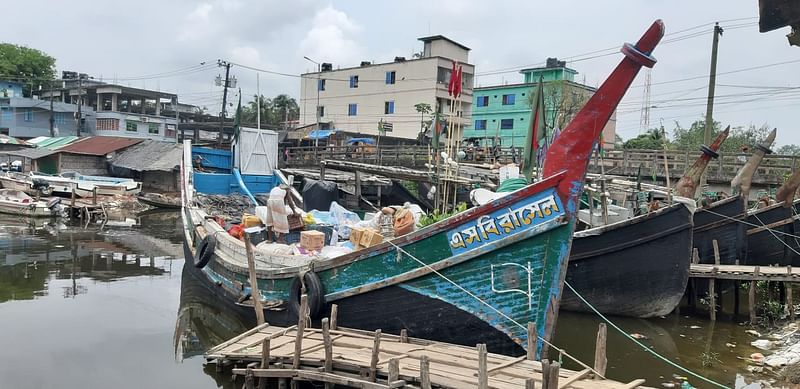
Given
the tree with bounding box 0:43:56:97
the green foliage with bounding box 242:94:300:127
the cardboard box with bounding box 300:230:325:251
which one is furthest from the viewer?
the green foliage with bounding box 242:94:300:127

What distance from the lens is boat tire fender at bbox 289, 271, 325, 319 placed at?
23.0 ft

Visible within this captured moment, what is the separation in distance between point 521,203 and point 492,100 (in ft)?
124

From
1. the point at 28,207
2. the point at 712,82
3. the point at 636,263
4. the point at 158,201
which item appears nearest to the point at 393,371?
the point at 636,263

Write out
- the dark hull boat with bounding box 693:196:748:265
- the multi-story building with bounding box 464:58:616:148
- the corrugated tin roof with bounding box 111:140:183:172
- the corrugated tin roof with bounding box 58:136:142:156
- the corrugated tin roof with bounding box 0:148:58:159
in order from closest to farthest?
the dark hull boat with bounding box 693:196:748:265 < the corrugated tin roof with bounding box 111:140:183:172 < the corrugated tin roof with bounding box 0:148:58:159 < the corrugated tin roof with bounding box 58:136:142:156 < the multi-story building with bounding box 464:58:616:148

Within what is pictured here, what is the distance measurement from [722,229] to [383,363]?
9.96m

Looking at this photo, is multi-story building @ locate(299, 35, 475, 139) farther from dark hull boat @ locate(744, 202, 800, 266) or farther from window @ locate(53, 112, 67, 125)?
dark hull boat @ locate(744, 202, 800, 266)

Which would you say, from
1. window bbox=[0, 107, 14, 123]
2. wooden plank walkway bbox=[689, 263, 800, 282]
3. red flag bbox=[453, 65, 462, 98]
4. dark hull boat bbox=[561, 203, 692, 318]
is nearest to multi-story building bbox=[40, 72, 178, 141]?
window bbox=[0, 107, 14, 123]

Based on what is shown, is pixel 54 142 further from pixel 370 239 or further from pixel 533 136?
pixel 533 136

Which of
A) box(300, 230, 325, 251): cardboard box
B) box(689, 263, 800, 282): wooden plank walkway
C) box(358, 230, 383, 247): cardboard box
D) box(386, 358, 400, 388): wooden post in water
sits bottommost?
box(386, 358, 400, 388): wooden post in water

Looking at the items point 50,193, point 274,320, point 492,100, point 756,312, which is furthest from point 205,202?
point 492,100

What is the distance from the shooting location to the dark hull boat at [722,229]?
39.7 ft

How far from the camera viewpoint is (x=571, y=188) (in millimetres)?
5797

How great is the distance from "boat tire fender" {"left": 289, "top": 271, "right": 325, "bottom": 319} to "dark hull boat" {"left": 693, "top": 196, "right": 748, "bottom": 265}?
9.03 metres

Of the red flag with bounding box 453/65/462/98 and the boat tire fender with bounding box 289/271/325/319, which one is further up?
the red flag with bounding box 453/65/462/98
